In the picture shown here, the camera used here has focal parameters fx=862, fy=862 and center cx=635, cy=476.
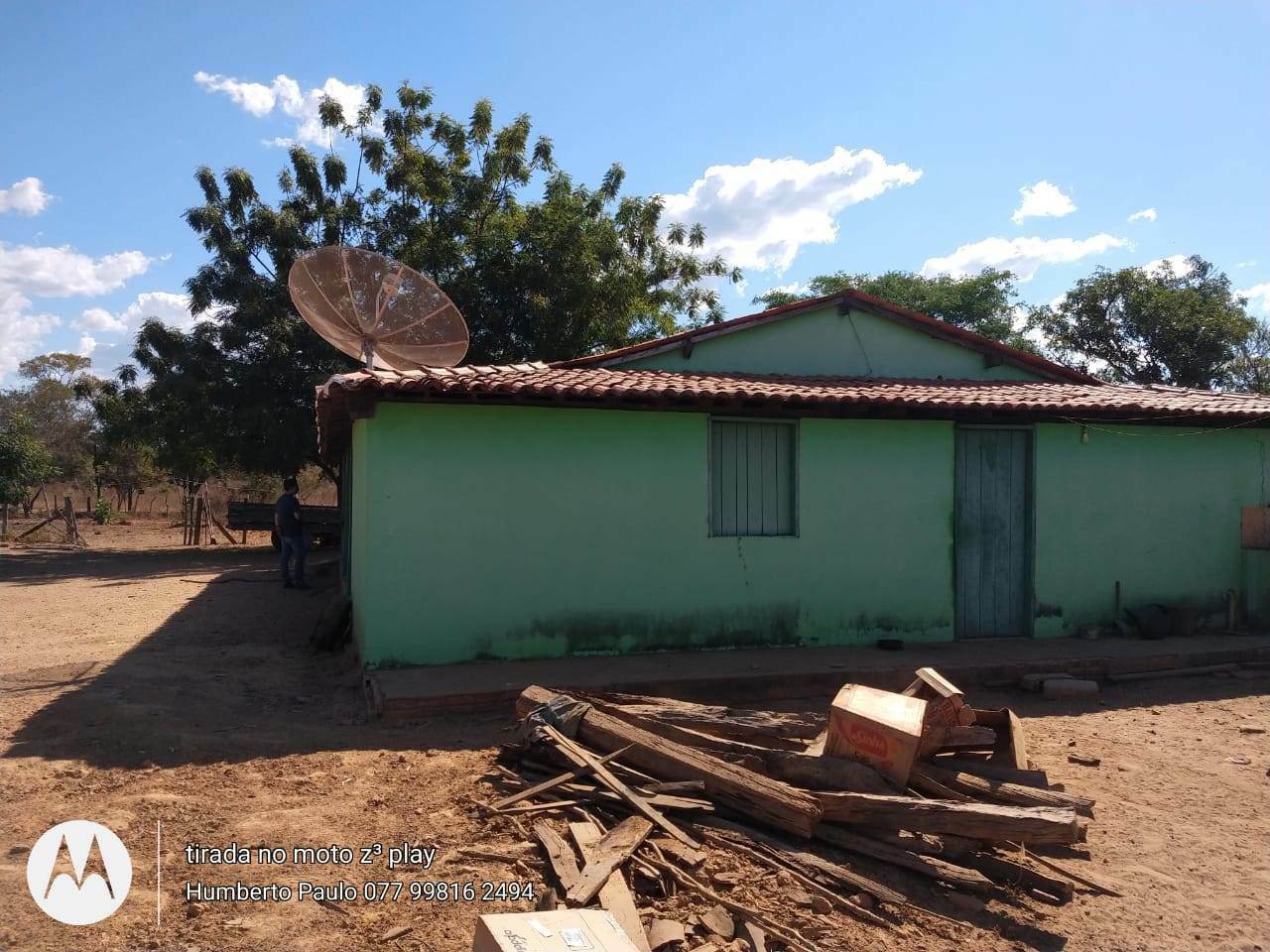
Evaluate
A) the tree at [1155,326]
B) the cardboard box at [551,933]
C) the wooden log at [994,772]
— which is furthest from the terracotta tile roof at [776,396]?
the tree at [1155,326]

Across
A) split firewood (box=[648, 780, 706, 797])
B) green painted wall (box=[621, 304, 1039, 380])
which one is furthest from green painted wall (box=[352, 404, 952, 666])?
split firewood (box=[648, 780, 706, 797])

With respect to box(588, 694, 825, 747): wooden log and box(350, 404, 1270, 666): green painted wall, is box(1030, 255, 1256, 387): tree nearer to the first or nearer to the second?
box(350, 404, 1270, 666): green painted wall

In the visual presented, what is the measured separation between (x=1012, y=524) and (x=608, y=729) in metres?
6.31

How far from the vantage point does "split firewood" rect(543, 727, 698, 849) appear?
171 inches

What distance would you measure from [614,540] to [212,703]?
3.65 m

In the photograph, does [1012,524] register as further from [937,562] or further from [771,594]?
[771,594]

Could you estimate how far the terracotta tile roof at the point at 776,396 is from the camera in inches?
284

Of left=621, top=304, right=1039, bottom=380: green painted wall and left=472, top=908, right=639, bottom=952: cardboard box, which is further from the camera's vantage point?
left=621, top=304, right=1039, bottom=380: green painted wall

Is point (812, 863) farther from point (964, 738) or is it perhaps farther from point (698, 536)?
point (698, 536)

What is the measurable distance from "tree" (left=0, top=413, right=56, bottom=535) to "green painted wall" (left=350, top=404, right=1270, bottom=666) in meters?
20.6

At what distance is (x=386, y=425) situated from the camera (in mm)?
7426

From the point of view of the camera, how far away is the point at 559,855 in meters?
4.07

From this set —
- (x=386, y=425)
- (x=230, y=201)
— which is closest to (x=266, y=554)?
(x=230, y=201)

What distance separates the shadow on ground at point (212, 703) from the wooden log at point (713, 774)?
1283 mm
